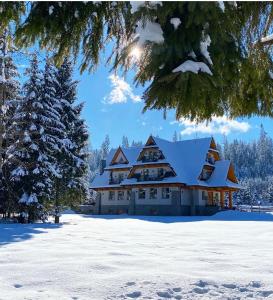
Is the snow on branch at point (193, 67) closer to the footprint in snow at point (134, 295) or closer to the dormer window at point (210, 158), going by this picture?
the footprint in snow at point (134, 295)

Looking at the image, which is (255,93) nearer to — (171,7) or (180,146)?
(171,7)

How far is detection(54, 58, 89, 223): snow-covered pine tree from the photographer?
28359 millimetres

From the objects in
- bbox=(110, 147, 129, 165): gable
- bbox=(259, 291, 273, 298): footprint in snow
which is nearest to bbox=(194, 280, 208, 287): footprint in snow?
bbox=(259, 291, 273, 298): footprint in snow

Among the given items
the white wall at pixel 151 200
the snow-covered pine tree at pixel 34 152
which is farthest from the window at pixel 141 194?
the snow-covered pine tree at pixel 34 152

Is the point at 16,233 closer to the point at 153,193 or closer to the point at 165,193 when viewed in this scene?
the point at 165,193

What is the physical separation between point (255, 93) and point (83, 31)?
6.70 ft

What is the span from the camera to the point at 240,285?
630 cm

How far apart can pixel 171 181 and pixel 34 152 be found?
786 inches

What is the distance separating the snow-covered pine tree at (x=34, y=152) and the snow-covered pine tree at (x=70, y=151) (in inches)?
102

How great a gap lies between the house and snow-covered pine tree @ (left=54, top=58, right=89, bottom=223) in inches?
547

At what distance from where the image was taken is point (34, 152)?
976 inches

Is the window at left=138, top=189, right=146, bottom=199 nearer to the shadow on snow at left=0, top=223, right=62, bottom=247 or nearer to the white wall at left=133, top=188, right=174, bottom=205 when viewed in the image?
the white wall at left=133, top=188, right=174, bottom=205

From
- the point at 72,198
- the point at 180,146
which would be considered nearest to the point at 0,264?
the point at 72,198

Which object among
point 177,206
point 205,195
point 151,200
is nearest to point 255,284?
point 177,206
